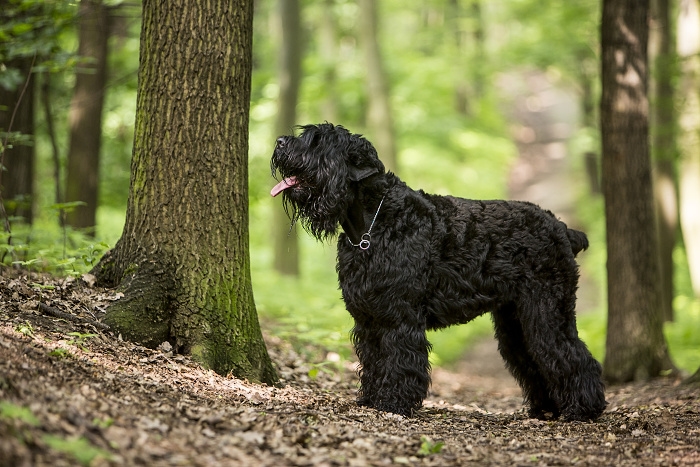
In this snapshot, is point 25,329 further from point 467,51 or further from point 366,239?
point 467,51

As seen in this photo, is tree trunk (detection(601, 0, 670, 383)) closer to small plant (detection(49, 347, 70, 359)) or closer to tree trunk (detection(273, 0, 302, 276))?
small plant (detection(49, 347, 70, 359))

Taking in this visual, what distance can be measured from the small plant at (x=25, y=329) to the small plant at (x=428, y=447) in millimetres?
2623

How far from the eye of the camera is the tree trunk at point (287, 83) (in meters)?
14.9

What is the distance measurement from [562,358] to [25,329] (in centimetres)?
402

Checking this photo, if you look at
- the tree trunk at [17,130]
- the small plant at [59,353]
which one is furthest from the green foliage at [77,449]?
→ the tree trunk at [17,130]

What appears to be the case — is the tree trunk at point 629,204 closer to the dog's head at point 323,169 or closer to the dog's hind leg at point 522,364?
the dog's hind leg at point 522,364

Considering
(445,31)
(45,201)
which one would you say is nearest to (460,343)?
(45,201)

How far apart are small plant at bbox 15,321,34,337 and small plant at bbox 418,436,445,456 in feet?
8.61

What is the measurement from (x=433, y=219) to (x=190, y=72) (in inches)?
86.0

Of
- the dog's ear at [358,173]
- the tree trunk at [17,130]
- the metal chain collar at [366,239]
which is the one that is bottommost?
the metal chain collar at [366,239]

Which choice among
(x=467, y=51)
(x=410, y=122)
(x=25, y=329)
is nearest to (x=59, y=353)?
(x=25, y=329)

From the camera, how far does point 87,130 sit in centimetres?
1080

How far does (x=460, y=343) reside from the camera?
14547mm

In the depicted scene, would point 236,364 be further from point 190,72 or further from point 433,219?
point 190,72
